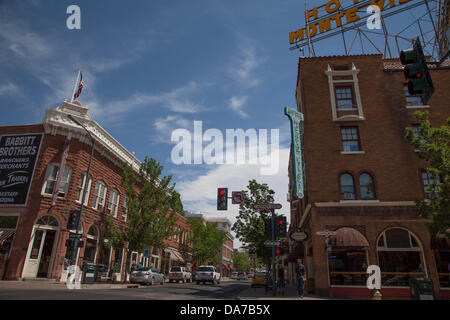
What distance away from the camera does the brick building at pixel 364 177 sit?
18234 mm

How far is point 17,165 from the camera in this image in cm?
2395

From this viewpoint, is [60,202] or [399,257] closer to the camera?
[399,257]

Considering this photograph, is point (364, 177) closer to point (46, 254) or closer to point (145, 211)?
point (145, 211)

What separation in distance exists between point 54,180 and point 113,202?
24.3ft

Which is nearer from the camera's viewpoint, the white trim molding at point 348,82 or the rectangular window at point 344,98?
the white trim molding at point 348,82

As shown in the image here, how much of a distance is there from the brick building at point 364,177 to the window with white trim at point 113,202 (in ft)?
60.6

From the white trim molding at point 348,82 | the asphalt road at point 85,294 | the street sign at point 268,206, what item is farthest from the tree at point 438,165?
the asphalt road at point 85,294

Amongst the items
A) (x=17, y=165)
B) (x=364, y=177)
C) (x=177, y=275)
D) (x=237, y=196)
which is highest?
(x=17, y=165)

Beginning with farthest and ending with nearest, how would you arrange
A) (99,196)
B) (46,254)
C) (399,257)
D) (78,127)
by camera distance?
(99,196)
(78,127)
(46,254)
(399,257)

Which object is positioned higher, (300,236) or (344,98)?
(344,98)

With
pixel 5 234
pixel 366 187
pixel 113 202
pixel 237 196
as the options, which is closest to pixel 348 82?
pixel 366 187

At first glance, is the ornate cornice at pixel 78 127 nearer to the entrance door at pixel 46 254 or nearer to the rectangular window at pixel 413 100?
the entrance door at pixel 46 254

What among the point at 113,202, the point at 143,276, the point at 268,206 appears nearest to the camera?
the point at 268,206

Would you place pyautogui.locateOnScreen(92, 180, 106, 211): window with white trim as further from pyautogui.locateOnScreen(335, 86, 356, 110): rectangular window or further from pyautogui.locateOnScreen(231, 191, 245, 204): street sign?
pyautogui.locateOnScreen(335, 86, 356, 110): rectangular window
